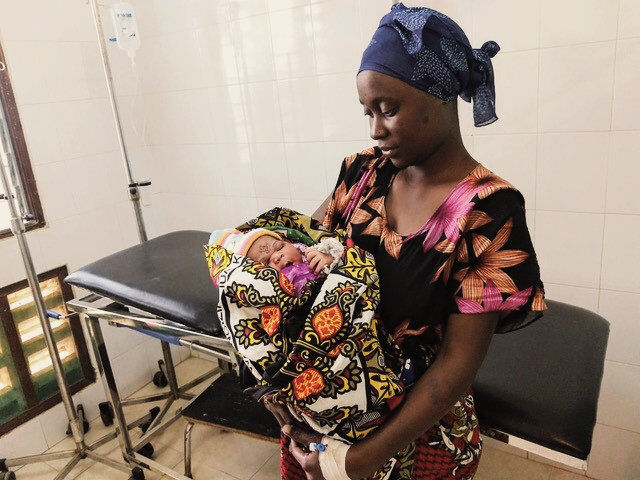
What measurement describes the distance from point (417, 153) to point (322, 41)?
121 cm

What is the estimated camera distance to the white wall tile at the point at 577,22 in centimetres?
140

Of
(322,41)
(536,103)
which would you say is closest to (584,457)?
(536,103)

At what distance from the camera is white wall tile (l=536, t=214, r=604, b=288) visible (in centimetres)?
161

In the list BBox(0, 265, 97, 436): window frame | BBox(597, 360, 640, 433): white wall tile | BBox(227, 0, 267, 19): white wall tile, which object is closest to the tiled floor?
BBox(0, 265, 97, 436): window frame

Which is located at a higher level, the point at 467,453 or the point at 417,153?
the point at 417,153

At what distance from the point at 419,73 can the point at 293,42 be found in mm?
1311

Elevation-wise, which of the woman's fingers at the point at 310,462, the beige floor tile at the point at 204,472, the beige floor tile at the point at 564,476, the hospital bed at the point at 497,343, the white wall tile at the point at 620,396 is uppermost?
the hospital bed at the point at 497,343

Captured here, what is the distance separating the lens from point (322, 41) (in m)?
1.91

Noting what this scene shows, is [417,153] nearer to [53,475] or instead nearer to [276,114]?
[276,114]

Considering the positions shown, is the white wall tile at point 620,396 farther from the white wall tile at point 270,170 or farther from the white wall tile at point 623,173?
the white wall tile at point 270,170

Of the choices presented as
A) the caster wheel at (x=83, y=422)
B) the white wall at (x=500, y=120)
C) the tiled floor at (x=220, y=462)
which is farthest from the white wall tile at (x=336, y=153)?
the caster wheel at (x=83, y=422)

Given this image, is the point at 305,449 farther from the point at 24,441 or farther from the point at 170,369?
the point at 24,441

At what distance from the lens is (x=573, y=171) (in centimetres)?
157

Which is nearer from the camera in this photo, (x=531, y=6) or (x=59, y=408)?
(x=531, y=6)
